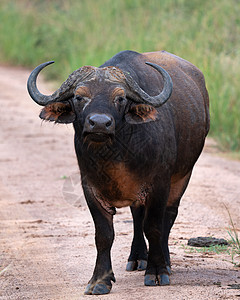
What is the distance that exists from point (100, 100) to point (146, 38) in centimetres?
964

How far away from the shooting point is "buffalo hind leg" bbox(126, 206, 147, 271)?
6.04 meters

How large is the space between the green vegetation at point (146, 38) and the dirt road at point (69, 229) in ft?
3.72

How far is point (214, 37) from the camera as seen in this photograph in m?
13.6

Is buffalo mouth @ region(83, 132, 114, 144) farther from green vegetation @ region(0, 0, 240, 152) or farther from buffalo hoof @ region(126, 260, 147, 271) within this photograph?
green vegetation @ region(0, 0, 240, 152)

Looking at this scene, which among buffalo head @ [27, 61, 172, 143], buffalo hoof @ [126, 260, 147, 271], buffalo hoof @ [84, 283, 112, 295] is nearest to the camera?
buffalo head @ [27, 61, 172, 143]

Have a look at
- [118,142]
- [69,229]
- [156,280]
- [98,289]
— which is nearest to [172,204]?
[156,280]

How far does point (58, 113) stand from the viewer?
534 centimetres

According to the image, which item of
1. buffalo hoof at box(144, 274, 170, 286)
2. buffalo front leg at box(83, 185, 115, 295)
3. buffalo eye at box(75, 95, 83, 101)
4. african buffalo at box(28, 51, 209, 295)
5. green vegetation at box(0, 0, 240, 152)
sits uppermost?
buffalo eye at box(75, 95, 83, 101)

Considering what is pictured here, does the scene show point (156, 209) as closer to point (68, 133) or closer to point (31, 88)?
point (31, 88)

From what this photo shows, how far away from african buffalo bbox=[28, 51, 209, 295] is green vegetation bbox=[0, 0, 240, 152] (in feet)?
18.5

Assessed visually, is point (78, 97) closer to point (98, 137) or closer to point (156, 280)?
point (98, 137)

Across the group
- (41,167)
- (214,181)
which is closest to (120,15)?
(41,167)

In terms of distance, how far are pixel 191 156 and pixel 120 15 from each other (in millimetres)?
10955

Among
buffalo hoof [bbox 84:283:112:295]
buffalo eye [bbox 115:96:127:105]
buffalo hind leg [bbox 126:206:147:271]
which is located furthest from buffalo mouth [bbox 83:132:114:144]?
buffalo hind leg [bbox 126:206:147:271]
